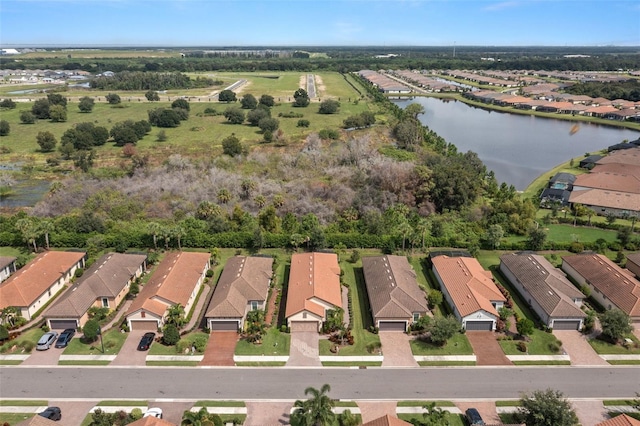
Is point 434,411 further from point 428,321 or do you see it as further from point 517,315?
point 517,315

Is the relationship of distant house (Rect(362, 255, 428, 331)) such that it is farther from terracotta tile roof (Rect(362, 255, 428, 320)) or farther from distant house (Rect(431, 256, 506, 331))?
distant house (Rect(431, 256, 506, 331))

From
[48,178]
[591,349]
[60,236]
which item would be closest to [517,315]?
[591,349]

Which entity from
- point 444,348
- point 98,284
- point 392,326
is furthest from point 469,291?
point 98,284

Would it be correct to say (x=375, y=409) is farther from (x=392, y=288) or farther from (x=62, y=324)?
(x=62, y=324)

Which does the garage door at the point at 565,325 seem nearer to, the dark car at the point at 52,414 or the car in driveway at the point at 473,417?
A: the car in driveway at the point at 473,417

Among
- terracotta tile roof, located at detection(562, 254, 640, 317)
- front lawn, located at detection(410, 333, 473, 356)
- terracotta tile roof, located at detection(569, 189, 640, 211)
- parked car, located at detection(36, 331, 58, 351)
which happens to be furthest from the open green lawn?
Answer: terracotta tile roof, located at detection(569, 189, 640, 211)

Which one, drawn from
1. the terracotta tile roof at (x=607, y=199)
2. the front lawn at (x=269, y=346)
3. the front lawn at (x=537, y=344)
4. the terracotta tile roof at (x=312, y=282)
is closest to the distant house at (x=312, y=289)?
the terracotta tile roof at (x=312, y=282)
